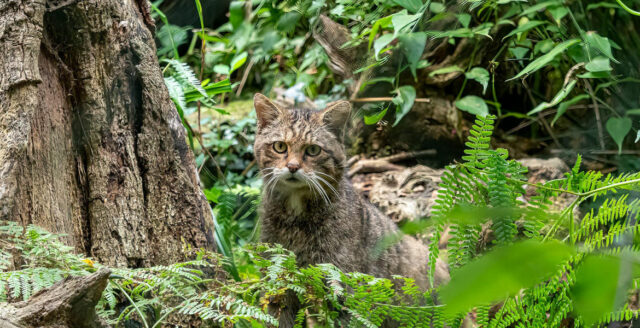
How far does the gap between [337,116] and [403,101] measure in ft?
2.23

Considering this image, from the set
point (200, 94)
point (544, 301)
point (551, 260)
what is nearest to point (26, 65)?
point (200, 94)

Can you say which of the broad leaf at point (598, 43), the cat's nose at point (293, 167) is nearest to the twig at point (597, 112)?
the broad leaf at point (598, 43)

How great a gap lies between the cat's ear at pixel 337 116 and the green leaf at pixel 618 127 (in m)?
1.84

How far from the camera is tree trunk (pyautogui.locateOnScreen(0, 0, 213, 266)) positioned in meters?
2.49

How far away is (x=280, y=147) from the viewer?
398cm

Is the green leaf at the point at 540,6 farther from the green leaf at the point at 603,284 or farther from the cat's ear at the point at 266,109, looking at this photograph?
the green leaf at the point at 603,284

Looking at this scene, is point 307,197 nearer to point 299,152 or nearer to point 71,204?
point 299,152

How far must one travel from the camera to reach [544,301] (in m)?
2.00

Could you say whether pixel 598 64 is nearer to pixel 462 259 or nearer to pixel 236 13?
pixel 462 259

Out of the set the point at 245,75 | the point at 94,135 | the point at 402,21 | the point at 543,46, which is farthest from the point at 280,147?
the point at 245,75

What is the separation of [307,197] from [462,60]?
219 centimetres

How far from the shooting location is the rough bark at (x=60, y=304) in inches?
69.4

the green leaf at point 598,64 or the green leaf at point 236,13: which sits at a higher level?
the green leaf at point 236,13

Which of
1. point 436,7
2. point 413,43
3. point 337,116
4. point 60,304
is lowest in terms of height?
point 60,304
